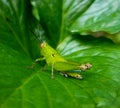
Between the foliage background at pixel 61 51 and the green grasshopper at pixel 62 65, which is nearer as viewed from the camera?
the foliage background at pixel 61 51

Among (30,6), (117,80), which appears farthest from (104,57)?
(30,6)

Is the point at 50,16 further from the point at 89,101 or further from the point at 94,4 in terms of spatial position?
the point at 89,101

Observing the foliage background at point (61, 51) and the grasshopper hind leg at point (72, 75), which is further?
the grasshopper hind leg at point (72, 75)

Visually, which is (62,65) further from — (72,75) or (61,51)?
(61,51)

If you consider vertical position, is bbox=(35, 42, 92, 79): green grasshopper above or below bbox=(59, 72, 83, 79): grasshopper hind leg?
above

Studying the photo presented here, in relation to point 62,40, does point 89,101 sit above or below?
below

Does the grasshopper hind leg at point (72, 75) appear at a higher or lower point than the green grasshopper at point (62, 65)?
lower

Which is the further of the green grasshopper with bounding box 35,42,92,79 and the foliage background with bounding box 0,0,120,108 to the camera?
the green grasshopper with bounding box 35,42,92,79

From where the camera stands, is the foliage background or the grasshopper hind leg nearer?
the foliage background

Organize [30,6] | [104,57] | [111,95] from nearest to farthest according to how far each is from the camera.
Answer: [111,95], [104,57], [30,6]
